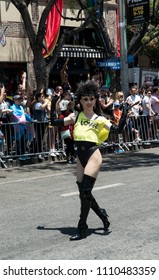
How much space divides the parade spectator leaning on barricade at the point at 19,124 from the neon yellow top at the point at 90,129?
7.49 m

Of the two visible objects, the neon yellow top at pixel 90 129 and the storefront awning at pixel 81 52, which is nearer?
the neon yellow top at pixel 90 129

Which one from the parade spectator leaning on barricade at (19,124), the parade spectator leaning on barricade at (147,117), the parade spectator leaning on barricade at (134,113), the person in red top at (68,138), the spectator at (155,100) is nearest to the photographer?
the parade spectator leaning on barricade at (19,124)

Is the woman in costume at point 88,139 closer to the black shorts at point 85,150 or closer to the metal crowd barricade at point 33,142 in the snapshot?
the black shorts at point 85,150

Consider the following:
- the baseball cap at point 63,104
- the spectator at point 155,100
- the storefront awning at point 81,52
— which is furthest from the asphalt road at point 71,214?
the storefront awning at point 81,52

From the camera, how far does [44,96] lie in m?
15.9

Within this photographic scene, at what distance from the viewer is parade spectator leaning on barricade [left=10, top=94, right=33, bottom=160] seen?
14445mm

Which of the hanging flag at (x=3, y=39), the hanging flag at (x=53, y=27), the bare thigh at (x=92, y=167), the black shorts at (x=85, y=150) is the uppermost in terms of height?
the hanging flag at (x=53, y=27)

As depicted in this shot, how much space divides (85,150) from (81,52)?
1878 cm

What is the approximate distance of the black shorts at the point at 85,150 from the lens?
6961 millimetres

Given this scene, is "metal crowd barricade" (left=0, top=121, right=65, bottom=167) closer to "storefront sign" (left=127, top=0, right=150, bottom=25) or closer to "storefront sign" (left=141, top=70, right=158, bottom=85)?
"storefront sign" (left=127, top=0, right=150, bottom=25)

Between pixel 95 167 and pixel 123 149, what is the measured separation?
1031 cm

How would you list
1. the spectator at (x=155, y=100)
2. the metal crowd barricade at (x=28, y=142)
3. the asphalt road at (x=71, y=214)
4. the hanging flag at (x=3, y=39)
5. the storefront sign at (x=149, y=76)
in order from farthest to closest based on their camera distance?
1. the storefront sign at (x=149, y=76)
2. the hanging flag at (x=3, y=39)
3. the spectator at (x=155, y=100)
4. the metal crowd barricade at (x=28, y=142)
5. the asphalt road at (x=71, y=214)

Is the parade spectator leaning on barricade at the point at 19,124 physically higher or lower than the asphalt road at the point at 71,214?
higher
